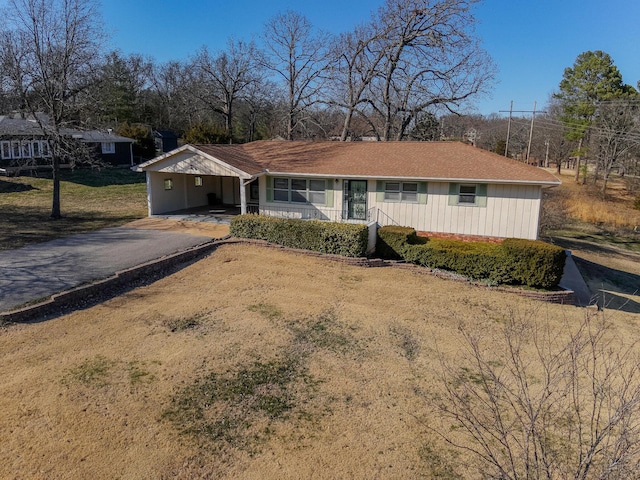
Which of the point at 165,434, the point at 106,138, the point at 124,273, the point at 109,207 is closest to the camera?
the point at 165,434

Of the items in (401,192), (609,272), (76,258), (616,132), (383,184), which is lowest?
(609,272)

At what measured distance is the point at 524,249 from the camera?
552 inches

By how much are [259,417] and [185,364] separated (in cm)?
211

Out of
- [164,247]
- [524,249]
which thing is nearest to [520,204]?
[524,249]

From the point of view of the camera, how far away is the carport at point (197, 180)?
715 inches

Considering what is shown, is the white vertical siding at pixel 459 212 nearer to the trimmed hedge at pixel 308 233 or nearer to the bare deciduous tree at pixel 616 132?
the trimmed hedge at pixel 308 233

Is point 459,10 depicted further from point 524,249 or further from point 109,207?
point 109,207

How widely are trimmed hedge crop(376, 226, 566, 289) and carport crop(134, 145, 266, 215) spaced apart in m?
6.55

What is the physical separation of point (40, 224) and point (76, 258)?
6.71 m

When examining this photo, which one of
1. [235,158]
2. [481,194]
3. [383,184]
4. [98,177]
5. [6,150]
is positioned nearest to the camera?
[481,194]

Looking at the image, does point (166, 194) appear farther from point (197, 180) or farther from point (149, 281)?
point (149, 281)

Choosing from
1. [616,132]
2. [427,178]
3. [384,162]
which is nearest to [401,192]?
[427,178]

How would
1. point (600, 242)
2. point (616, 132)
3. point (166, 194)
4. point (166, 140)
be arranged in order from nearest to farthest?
point (166, 194)
point (600, 242)
point (616, 132)
point (166, 140)

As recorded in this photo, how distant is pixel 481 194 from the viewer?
17.0 metres
